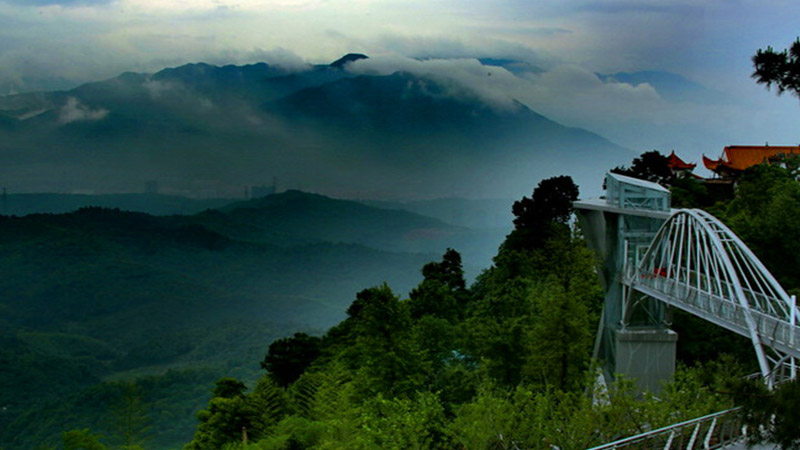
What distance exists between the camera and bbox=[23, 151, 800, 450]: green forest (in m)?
17.9

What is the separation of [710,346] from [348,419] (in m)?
17.8

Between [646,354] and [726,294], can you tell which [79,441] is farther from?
[646,354]

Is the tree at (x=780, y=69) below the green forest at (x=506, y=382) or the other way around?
the other way around

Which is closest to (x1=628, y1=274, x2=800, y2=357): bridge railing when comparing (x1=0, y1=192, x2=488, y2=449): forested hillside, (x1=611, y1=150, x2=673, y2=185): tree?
(x1=611, y1=150, x2=673, y2=185): tree

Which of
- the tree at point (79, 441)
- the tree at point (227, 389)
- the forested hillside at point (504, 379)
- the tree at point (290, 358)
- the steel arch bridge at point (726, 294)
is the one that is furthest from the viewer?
the tree at point (290, 358)

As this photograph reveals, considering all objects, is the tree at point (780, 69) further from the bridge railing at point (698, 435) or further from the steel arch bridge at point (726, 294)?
the bridge railing at point (698, 435)

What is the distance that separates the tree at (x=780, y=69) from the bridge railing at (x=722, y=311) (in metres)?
8.62

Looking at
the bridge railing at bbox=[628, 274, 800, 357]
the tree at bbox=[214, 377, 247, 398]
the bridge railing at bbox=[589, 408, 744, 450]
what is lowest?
the tree at bbox=[214, 377, 247, 398]

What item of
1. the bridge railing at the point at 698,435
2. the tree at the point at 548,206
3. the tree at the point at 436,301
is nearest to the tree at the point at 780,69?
the bridge railing at the point at 698,435

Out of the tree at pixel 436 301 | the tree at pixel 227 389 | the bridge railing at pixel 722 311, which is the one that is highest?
the bridge railing at pixel 722 311

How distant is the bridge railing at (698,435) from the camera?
14.2 meters

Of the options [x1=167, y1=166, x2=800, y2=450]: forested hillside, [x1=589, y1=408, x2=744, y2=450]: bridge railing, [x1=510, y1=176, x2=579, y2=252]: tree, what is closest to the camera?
[x1=589, y1=408, x2=744, y2=450]: bridge railing

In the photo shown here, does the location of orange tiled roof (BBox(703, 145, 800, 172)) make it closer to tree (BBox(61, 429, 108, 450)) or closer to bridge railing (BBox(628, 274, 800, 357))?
bridge railing (BBox(628, 274, 800, 357))

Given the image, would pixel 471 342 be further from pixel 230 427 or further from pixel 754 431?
pixel 754 431
